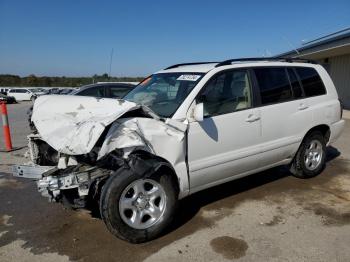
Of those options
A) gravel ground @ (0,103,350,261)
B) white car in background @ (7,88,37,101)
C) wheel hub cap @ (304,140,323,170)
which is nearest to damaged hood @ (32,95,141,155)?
gravel ground @ (0,103,350,261)

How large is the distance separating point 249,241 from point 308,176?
8.20 ft

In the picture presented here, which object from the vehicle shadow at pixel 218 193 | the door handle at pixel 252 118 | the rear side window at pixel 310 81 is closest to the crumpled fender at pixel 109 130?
the vehicle shadow at pixel 218 193

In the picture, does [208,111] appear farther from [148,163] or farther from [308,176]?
[308,176]

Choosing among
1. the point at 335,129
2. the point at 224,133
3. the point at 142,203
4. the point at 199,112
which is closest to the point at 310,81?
the point at 335,129

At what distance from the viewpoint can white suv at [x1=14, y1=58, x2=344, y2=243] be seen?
3492mm

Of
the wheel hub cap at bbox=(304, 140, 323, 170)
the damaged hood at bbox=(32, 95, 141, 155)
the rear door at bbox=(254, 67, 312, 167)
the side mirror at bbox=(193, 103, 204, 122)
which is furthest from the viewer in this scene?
the wheel hub cap at bbox=(304, 140, 323, 170)

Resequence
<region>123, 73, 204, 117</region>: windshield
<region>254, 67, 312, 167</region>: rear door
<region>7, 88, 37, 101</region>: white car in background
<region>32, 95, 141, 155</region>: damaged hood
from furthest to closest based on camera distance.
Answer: <region>7, 88, 37, 101</region>: white car in background → <region>254, 67, 312, 167</region>: rear door → <region>123, 73, 204, 117</region>: windshield → <region>32, 95, 141, 155</region>: damaged hood

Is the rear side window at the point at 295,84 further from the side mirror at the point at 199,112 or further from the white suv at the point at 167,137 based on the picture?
the side mirror at the point at 199,112

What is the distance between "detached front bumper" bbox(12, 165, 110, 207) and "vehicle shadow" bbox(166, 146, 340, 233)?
106cm

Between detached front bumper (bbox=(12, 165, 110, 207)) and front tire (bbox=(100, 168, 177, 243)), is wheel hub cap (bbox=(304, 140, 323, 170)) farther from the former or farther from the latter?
detached front bumper (bbox=(12, 165, 110, 207))

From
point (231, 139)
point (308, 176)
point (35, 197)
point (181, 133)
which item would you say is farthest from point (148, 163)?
point (308, 176)

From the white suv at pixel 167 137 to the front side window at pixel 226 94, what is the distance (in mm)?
12

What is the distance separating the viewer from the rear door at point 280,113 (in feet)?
15.6

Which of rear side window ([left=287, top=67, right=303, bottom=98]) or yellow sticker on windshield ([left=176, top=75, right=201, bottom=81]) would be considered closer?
yellow sticker on windshield ([left=176, top=75, right=201, bottom=81])
